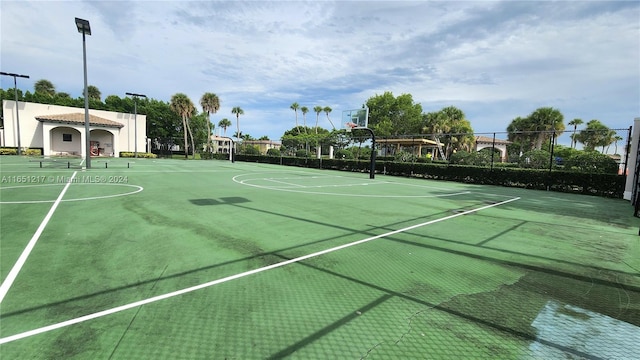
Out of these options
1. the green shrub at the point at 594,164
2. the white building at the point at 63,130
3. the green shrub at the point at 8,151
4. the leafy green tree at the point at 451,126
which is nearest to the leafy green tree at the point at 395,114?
the leafy green tree at the point at 451,126

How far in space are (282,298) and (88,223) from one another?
5.30 m

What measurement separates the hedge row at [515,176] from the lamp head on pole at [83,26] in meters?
21.9

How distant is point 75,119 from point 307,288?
153ft

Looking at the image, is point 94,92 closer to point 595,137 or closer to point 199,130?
point 199,130

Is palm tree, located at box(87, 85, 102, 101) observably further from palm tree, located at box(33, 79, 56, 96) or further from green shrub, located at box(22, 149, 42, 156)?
green shrub, located at box(22, 149, 42, 156)

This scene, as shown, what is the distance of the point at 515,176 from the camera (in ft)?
62.8

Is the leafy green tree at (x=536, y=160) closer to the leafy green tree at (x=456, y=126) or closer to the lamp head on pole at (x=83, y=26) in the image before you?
the leafy green tree at (x=456, y=126)

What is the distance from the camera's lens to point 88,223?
6344 mm

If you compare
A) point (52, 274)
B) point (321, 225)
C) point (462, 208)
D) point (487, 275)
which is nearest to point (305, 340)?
point (487, 275)

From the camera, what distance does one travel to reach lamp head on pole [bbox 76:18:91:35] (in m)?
16.8

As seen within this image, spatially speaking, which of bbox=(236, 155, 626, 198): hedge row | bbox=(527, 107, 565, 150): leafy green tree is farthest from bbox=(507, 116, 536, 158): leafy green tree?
bbox=(236, 155, 626, 198): hedge row

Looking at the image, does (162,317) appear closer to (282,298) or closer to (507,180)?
(282,298)

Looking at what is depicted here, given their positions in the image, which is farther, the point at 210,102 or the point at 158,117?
the point at 158,117

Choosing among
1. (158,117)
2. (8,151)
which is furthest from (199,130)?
(8,151)
